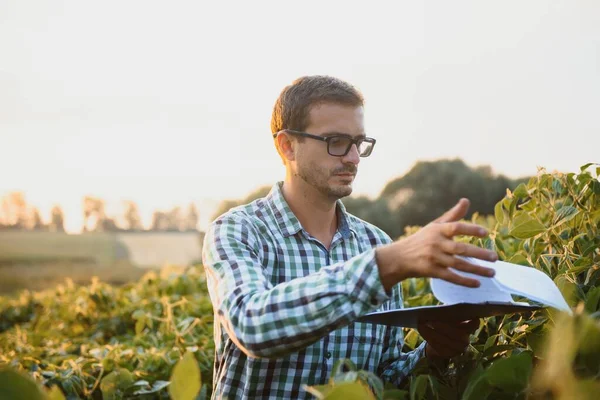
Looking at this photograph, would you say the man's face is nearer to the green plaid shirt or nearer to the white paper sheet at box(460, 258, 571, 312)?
the green plaid shirt

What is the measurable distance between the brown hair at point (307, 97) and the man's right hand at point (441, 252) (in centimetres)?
88

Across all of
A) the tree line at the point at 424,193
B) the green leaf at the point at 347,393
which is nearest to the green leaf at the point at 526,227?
the green leaf at the point at 347,393

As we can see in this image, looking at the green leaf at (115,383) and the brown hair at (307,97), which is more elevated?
the brown hair at (307,97)

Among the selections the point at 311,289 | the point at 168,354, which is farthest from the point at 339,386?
the point at 168,354

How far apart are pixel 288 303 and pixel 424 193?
12888 mm

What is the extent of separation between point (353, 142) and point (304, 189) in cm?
23

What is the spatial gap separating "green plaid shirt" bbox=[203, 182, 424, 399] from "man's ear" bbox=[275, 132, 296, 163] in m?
0.11

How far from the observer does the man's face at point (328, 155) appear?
69.5 inches

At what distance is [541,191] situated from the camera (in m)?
1.75

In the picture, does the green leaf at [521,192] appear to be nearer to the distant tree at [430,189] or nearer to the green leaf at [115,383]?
the green leaf at [115,383]

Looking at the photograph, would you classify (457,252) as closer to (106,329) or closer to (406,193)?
(106,329)

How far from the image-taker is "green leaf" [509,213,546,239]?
1551 millimetres

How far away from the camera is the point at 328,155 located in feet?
5.81

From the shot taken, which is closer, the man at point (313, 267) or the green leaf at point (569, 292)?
the man at point (313, 267)
